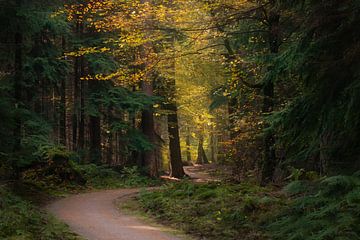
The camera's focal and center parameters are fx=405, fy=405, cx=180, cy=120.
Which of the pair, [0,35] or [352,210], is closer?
[352,210]

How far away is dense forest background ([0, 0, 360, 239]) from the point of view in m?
7.52

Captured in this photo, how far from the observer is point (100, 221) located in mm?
10430

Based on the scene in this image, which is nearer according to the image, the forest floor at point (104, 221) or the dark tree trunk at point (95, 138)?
the forest floor at point (104, 221)

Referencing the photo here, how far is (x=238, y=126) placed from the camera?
16.1 m

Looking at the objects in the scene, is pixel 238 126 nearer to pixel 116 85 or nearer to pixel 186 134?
pixel 116 85

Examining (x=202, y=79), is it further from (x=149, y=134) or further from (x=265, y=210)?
(x=265, y=210)

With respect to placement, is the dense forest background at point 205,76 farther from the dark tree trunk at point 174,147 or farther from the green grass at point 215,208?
the green grass at point 215,208

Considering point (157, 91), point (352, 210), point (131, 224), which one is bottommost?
point (131, 224)

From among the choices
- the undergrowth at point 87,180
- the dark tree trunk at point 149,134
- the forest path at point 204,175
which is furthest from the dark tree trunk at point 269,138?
the dark tree trunk at point 149,134

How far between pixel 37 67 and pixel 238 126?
9.43 metres

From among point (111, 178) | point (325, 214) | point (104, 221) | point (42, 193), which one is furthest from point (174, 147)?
point (325, 214)

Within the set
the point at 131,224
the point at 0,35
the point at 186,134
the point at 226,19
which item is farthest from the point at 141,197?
the point at 186,134

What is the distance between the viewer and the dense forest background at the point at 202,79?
296 inches

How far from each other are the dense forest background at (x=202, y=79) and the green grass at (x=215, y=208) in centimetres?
139
